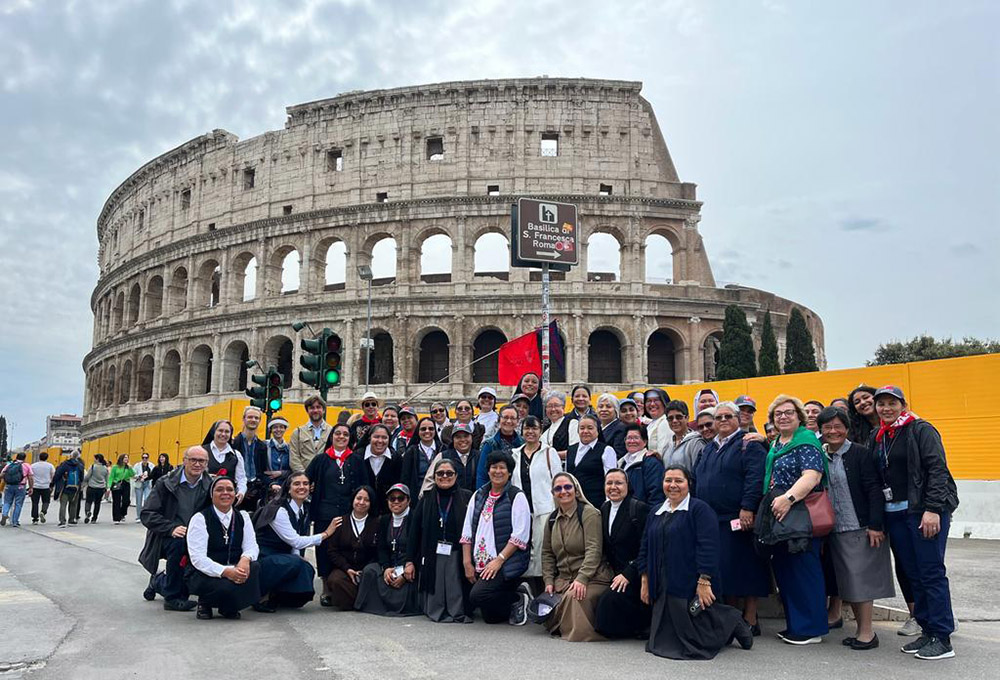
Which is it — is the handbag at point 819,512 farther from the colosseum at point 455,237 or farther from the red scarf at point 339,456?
the colosseum at point 455,237

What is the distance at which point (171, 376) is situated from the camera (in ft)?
144

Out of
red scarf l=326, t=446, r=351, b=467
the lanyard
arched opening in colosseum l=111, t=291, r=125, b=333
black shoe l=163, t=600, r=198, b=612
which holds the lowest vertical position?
black shoe l=163, t=600, r=198, b=612

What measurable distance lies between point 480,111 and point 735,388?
80.3ft

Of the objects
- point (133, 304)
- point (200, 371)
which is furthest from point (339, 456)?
point (133, 304)

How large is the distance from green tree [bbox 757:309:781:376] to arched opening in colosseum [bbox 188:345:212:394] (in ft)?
90.9

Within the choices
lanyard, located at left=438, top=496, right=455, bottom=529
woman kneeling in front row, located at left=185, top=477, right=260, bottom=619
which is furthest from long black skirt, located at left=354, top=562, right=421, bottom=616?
woman kneeling in front row, located at left=185, top=477, right=260, bottom=619

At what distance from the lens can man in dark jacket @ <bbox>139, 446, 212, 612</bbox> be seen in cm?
808

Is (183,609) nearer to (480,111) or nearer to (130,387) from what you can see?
(480,111)

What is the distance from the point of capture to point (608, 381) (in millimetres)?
38000

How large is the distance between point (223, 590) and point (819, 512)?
539cm

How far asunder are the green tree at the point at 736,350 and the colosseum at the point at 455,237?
101 inches

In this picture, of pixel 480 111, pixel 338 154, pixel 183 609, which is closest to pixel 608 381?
pixel 480 111

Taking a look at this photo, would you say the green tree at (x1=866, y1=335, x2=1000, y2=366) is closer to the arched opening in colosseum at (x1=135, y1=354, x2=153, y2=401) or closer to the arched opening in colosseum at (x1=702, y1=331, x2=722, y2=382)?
the arched opening in colosseum at (x1=702, y1=331, x2=722, y2=382)

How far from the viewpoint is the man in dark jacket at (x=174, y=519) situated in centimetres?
808
